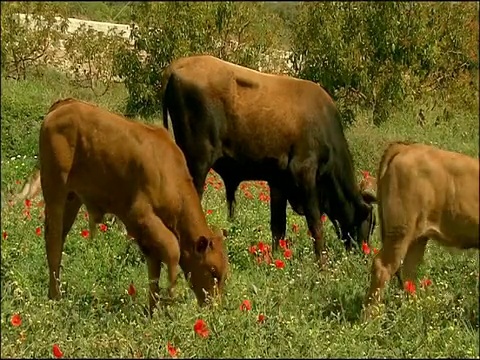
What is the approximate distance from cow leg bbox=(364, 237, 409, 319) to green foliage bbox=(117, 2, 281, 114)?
6.76m

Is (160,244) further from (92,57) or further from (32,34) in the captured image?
(92,57)

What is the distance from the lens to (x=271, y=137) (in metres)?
8.09

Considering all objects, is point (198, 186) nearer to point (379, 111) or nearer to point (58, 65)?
point (379, 111)

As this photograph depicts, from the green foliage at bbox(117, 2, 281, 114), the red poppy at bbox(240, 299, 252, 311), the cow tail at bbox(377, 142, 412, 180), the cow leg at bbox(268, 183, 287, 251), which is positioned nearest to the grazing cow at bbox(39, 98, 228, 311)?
the red poppy at bbox(240, 299, 252, 311)

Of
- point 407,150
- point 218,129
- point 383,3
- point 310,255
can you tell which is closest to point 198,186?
point 218,129

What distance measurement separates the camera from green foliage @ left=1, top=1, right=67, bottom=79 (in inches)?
577

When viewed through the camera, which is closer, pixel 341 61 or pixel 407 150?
pixel 407 150

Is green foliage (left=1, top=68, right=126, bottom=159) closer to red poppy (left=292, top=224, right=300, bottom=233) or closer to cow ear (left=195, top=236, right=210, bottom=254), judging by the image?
red poppy (left=292, top=224, right=300, bottom=233)

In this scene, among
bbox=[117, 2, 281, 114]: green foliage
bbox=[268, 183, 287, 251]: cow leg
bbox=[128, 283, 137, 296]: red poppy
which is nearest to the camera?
bbox=[128, 283, 137, 296]: red poppy

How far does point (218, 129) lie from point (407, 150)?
241 cm

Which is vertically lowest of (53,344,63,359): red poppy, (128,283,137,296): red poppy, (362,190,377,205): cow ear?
(362,190,377,205): cow ear

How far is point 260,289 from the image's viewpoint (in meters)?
6.41

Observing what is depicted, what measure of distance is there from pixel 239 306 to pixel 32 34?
36.4 ft

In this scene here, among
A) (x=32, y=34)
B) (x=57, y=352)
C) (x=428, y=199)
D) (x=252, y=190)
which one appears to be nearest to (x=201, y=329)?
(x=57, y=352)
